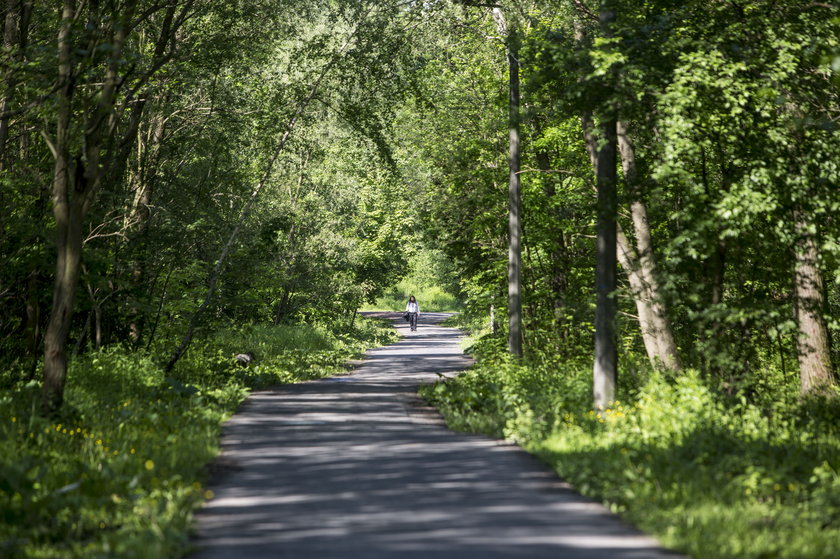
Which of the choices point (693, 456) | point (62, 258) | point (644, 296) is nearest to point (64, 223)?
point (62, 258)

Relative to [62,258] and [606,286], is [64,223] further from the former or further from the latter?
[606,286]

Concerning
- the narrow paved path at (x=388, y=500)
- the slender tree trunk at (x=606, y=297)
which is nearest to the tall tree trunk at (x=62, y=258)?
the narrow paved path at (x=388, y=500)

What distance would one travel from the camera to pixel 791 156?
14.0 meters

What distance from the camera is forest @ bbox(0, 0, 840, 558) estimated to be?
9141 mm

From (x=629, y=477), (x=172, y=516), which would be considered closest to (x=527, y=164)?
(x=629, y=477)

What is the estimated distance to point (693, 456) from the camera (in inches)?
384

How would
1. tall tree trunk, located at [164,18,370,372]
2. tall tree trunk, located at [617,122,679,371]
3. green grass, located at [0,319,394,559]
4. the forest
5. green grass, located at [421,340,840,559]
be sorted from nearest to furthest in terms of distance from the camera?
1. green grass, located at [421,340,840,559]
2. green grass, located at [0,319,394,559]
3. the forest
4. tall tree trunk, located at [617,122,679,371]
5. tall tree trunk, located at [164,18,370,372]

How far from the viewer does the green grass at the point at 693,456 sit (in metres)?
7.08

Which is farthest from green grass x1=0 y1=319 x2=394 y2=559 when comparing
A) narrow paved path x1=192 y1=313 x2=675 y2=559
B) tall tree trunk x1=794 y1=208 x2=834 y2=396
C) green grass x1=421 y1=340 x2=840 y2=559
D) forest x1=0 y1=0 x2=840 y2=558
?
tall tree trunk x1=794 y1=208 x2=834 y2=396

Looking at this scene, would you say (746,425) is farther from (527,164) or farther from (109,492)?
(527,164)

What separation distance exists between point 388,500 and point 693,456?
131 inches

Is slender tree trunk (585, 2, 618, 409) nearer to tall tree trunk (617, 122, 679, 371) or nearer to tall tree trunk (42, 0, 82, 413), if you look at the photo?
tall tree trunk (617, 122, 679, 371)

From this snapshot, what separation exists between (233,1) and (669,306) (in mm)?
11706

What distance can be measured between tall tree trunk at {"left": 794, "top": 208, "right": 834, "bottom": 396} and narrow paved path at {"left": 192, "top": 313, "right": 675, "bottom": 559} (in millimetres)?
5789
